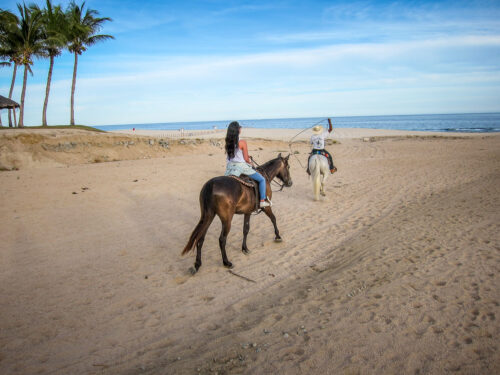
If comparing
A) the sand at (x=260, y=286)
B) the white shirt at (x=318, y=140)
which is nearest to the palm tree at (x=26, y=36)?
the sand at (x=260, y=286)

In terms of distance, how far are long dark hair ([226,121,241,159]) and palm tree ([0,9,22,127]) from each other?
36641 mm

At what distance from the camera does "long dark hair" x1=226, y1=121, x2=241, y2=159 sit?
5895 millimetres

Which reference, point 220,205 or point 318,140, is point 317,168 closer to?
point 318,140

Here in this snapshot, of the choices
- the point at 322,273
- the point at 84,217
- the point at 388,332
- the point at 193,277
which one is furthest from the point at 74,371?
the point at 84,217

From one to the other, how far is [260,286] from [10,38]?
4017 cm

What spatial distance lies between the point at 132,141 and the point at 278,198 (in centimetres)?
1438

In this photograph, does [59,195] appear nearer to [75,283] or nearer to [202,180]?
[202,180]

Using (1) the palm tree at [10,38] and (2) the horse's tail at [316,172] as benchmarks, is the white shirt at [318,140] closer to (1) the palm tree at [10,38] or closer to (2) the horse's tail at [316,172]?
(2) the horse's tail at [316,172]

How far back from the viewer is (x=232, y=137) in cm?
601

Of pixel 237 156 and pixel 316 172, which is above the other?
pixel 237 156

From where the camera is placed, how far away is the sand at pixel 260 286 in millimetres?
3258

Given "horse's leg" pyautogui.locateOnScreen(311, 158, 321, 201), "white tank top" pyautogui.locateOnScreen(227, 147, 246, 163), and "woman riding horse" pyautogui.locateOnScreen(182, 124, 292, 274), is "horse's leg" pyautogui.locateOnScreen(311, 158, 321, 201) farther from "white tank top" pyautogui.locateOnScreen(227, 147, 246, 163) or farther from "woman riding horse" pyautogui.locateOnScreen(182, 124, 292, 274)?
"white tank top" pyautogui.locateOnScreen(227, 147, 246, 163)

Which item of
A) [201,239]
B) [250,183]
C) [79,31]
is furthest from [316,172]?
[79,31]

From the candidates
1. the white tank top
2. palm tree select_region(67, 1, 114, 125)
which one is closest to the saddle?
the white tank top
